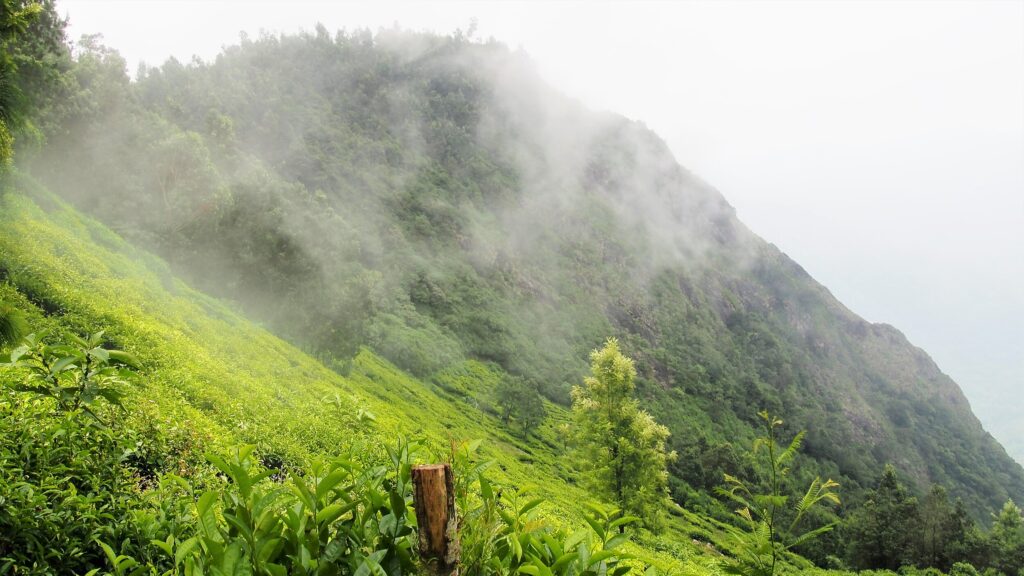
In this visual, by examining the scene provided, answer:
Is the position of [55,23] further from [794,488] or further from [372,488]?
[794,488]

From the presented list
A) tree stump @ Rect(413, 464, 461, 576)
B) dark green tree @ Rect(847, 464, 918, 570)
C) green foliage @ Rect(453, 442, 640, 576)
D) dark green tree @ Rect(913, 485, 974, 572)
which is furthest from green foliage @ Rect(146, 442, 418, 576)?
dark green tree @ Rect(847, 464, 918, 570)

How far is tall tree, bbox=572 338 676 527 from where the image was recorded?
1069 inches

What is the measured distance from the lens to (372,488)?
2865 mm

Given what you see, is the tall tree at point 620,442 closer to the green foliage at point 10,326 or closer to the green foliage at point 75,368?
the green foliage at point 10,326

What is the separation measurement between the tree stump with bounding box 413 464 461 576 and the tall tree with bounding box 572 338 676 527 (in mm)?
25239

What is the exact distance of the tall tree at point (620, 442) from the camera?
27.2m

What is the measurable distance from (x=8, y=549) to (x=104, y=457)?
1.23 meters

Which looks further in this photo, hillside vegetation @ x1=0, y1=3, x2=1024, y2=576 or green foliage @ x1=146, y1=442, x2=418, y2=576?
hillside vegetation @ x1=0, y1=3, x2=1024, y2=576

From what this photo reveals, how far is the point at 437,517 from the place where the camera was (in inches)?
97.7

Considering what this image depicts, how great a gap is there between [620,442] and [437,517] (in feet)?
86.0

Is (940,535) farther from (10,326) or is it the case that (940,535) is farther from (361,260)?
(361,260)

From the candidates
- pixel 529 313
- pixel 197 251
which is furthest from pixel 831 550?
pixel 529 313

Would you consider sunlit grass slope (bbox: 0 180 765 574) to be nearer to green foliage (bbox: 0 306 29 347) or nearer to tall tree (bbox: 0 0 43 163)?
green foliage (bbox: 0 306 29 347)

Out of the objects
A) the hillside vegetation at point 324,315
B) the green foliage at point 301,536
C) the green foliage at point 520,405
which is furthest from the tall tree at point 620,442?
the green foliage at point 520,405
